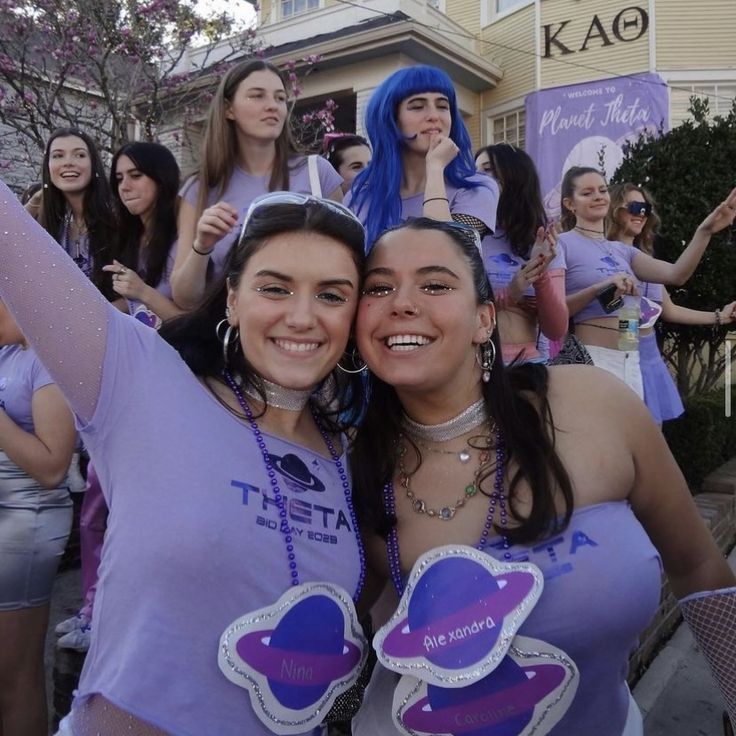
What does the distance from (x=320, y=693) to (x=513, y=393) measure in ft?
2.80

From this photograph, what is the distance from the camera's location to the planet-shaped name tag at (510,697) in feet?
4.84

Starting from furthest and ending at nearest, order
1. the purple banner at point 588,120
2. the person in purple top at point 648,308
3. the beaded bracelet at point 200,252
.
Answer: the purple banner at point 588,120, the person in purple top at point 648,308, the beaded bracelet at point 200,252

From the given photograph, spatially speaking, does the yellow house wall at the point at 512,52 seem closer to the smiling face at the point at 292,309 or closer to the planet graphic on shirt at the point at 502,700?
the smiling face at the point at 292,309

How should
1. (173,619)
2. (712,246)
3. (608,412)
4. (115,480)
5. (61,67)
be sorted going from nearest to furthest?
(173,619)
(115,480)
(608,412)
(712,246)
(61,67)

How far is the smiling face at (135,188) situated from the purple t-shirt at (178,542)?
6.67 ft

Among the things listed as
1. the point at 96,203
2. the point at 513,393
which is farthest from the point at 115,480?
the point at 96,203

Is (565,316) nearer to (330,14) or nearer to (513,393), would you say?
(513,393)

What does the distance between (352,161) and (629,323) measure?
1850 millimetres

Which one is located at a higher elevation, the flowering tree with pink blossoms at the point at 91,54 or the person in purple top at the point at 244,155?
the flowering tree with pink blossoms at the point at 91,54

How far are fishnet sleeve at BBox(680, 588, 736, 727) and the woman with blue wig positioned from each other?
157cm

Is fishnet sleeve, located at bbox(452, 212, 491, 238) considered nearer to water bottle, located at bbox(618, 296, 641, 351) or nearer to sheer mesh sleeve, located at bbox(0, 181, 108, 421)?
water bottle, located at bbox(618, 296, 641, 351)

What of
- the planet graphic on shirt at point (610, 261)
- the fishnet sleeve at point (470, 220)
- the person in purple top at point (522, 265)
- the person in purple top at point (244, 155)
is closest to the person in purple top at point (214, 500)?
the fishnet sleeve at point (470, 220)

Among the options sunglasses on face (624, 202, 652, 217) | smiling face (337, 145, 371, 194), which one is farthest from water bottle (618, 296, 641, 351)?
smiling face (337, 145, 371, 194)

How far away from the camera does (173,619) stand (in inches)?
51.7
